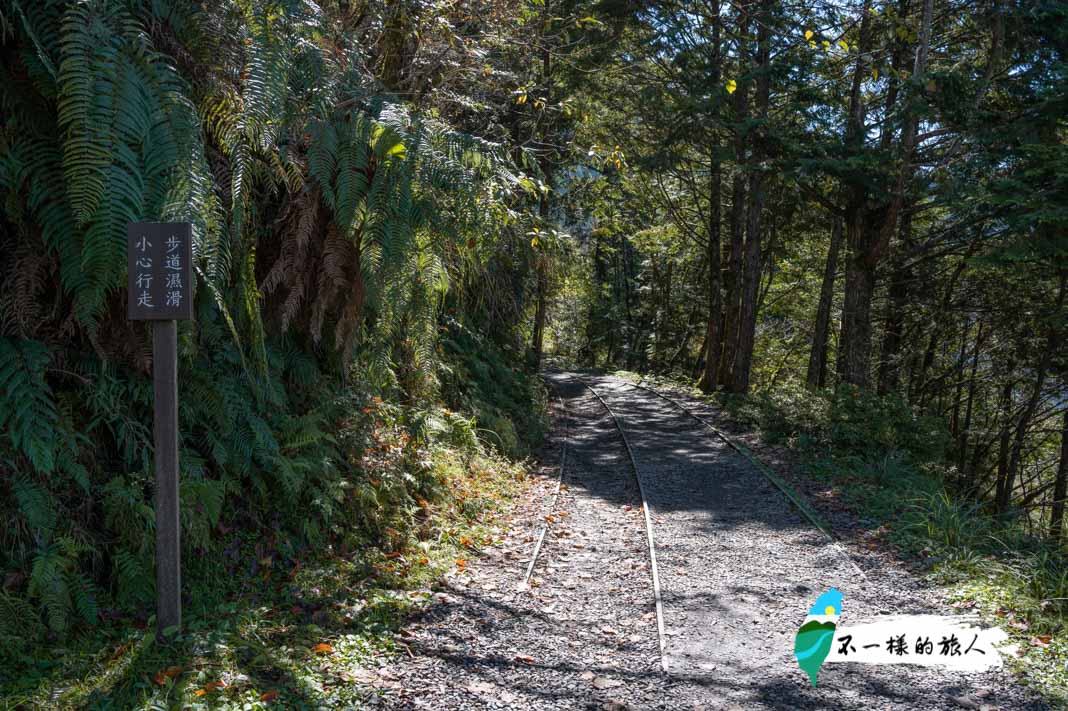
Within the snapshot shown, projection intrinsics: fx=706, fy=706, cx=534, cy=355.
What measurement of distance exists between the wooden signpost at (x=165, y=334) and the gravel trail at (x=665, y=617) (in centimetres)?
138

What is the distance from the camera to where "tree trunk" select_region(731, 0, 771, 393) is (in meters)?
14.3

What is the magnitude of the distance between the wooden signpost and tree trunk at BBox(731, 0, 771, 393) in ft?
39.3

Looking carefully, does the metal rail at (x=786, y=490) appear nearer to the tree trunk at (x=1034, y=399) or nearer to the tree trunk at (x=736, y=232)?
the tree trunk at (x=736, y=232)

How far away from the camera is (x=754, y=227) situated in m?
17.7

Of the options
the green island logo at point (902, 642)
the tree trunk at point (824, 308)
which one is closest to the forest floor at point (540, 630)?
the green island logo at point (902, 642)

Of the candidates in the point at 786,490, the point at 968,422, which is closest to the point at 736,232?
the point at 968,422

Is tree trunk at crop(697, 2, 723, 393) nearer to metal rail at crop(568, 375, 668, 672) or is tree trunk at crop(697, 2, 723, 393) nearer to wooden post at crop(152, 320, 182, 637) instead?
metal rail at crop(568, 375, 668, 672)

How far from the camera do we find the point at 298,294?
5.59m

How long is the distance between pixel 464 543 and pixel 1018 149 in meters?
9.13

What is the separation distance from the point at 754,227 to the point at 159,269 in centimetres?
1616

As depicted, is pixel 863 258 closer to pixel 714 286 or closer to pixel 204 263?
pixel 714 286

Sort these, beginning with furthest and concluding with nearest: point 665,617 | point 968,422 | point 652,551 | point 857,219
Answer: point 968,422 → point 857,219 → point 652,551 → point 665,617

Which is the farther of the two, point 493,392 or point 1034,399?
point 1034,399

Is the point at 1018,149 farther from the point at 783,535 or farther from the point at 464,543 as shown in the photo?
the point at 464,543
